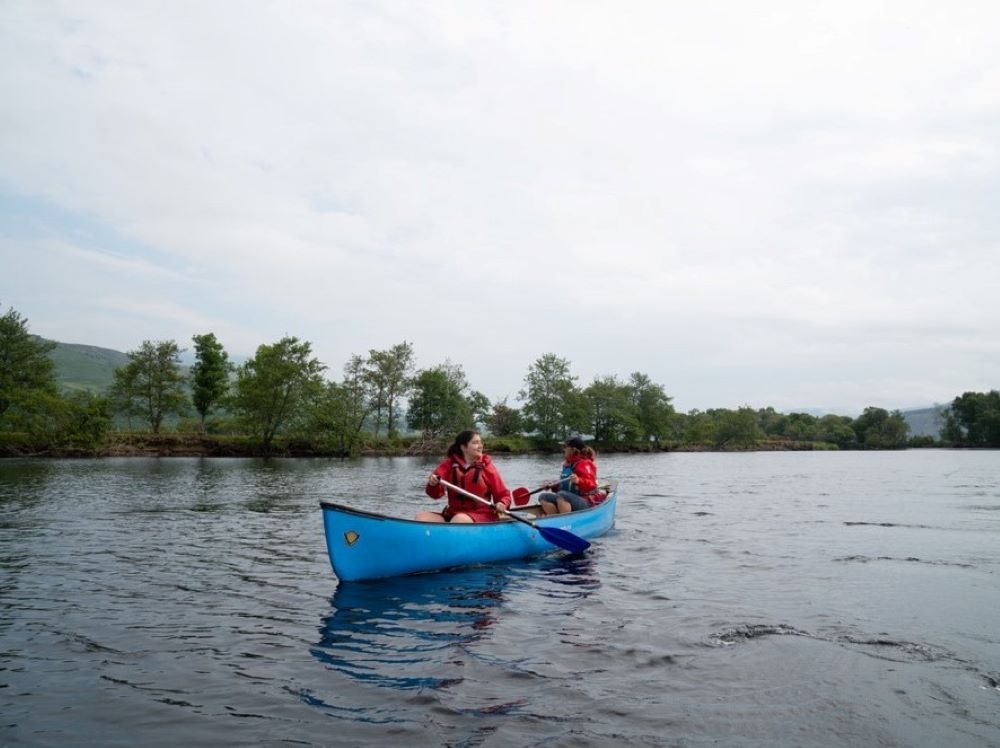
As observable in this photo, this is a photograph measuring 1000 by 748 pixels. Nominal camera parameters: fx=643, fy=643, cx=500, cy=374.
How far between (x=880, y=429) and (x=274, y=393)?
111 m

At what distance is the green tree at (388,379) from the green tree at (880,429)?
8998 centimetres

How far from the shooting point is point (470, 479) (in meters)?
11.0

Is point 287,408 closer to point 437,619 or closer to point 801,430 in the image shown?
point 437,619

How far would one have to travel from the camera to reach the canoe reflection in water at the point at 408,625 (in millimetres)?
5844

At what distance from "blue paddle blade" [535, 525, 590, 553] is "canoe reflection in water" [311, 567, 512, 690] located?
1.53 m

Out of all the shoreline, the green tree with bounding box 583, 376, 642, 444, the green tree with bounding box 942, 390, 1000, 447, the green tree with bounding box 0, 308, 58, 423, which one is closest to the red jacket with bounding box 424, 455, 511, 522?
the shoreline

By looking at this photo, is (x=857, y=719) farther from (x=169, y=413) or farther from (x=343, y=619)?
(x=169, y=413)

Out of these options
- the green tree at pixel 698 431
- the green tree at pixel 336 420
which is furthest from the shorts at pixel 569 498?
the green tree at pixel 698 431

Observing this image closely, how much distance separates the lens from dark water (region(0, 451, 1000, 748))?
473 centimetres

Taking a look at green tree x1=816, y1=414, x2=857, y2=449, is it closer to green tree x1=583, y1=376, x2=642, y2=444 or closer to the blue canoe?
green tree x1=583, y1=376, x2=642, y2=444

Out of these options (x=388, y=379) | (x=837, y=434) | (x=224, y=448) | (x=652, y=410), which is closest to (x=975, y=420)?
(x=837, y=434)

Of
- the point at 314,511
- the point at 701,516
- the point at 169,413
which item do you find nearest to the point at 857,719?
the point at 701,516

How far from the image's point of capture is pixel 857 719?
4.97 metres

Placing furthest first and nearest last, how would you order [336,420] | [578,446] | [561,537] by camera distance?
1. [336,420]
2. [578,446]
3. [561,537]
